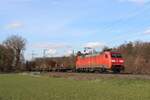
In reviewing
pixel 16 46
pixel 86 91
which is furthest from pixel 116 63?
pixel 16 46

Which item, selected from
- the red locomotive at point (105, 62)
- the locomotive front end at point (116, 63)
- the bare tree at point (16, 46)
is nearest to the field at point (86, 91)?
the locomotive front end at point (116, 63)

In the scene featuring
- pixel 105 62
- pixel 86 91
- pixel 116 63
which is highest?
pixel 105 62

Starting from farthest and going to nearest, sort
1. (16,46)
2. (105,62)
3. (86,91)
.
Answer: (16,46), (105,62), (86,91)

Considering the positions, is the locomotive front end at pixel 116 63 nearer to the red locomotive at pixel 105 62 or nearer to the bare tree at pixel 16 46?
the red locomotive at pixel 105 62

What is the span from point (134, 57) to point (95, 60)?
40.9 ft

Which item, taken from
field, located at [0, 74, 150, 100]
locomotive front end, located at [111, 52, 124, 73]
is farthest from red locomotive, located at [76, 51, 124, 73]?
field, located at [0, 74, 150, 100]

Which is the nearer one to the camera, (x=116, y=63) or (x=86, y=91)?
(x=86, y=91)

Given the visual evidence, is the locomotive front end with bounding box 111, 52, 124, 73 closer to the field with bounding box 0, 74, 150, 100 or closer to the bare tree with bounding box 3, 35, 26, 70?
the field with bounding box 0, 74, 150, 100

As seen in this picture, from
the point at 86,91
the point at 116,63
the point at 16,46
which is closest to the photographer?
the point at 86,91

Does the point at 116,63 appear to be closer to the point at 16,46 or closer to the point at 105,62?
the point at 105,62

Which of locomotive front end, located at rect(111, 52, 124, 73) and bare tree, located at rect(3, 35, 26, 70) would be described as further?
bare tree, located at rect(3, 35, 26, 70)

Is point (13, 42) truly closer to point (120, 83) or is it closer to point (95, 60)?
point (95, 60)

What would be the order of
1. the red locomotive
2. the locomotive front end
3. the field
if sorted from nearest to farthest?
the field, the locomotive front end, the red locomotive

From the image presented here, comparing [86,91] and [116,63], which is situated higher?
[116,63]
